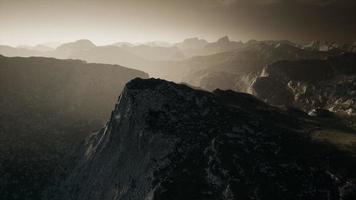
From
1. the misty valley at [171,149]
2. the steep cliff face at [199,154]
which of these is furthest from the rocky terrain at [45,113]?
the steep cliff face at [199,154]

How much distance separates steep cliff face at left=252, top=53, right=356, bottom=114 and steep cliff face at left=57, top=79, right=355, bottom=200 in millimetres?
86445

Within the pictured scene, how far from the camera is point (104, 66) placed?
123125mm

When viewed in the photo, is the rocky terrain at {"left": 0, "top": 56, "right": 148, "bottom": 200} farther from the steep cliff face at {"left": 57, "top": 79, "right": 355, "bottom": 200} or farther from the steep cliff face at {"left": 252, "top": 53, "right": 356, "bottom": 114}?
the steep cliff face at {"left": 252, "top": 53, "right": 356, "bottom": 114}

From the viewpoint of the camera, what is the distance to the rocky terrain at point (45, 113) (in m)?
58.9

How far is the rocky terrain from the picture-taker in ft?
193

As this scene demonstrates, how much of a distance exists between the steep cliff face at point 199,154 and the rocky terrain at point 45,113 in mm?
7390

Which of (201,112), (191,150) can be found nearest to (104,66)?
(201,112)

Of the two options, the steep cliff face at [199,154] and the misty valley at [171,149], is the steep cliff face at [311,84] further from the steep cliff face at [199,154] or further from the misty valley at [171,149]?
the steep cliff face at [199,154]

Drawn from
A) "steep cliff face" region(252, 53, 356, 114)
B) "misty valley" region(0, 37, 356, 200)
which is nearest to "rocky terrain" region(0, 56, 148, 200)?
"misty valley" region(0, 37, 356, 200)

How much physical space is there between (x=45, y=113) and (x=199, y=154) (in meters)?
56.6

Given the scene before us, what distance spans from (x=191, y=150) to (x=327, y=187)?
16.7m

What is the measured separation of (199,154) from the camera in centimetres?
4200

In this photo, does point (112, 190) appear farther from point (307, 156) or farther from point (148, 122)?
point (307, 156)

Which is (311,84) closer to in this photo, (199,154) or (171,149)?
(199,154)
